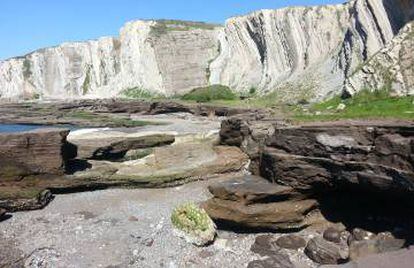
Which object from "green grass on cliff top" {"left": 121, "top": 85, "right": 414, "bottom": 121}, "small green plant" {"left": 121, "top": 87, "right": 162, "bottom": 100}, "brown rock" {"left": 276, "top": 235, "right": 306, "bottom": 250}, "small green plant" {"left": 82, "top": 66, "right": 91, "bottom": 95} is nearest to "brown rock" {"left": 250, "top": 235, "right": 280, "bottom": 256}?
"brown rock" {"left": 276, "top": 235, "right": 306, "bottom": 250}

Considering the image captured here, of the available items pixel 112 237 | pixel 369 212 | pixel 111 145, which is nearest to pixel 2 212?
pixel 112 237

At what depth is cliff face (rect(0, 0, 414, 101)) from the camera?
61.3 metres

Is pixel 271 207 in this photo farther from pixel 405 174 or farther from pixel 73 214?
pixel 73 214

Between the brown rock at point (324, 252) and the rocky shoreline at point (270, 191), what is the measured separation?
3 centimetres

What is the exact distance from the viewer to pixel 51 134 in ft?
80.4

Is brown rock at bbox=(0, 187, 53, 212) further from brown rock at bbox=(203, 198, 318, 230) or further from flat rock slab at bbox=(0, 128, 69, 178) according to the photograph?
brown rock at bbox=(203, 198, 318, 230)

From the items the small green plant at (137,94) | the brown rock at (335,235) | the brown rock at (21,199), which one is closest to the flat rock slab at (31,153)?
the brown rock at (21,199)

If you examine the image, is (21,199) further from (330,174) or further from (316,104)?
(316,104)

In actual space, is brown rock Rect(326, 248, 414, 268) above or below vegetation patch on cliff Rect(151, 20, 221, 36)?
below

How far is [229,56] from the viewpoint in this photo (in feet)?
346

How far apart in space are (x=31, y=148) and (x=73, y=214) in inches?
165

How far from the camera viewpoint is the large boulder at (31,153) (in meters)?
23.9

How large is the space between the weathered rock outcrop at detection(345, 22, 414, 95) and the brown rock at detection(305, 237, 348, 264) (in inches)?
883

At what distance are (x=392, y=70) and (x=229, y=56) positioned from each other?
2635 inches
